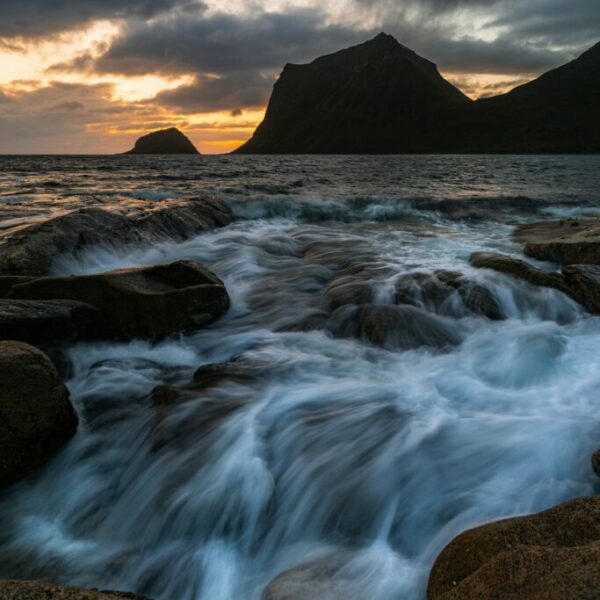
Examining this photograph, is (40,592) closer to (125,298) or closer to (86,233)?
(125,298)

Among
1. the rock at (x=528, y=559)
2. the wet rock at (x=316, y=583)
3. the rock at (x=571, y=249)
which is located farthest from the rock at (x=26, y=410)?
the rock at (x=571, y=249)

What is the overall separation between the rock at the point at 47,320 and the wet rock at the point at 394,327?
2816 mm

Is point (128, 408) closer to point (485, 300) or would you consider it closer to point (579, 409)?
point (579, 409)

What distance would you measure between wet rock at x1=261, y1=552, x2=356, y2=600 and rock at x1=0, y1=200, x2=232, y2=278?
589 centimetres

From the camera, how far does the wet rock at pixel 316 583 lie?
2.56 metres

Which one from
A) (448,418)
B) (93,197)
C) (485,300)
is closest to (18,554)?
(448,418)

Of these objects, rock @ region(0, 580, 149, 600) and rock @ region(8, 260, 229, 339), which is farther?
rock @ region(8, 260, 229, 339)

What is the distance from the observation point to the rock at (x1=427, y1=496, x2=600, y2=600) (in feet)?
5.83

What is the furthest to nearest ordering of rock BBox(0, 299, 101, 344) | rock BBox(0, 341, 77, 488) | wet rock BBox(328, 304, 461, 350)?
wet rock BBox(328, 304, 461, 350) < rock BBox(0, 299, 101, 344) < rock BBox(0, 341, 77, 488)

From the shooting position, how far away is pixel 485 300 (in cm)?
666

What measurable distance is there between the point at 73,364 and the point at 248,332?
2.02 m

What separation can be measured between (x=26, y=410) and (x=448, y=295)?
5205 mm

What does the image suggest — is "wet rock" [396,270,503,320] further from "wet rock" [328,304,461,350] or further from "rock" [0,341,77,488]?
"rock" [0,341,77,488]

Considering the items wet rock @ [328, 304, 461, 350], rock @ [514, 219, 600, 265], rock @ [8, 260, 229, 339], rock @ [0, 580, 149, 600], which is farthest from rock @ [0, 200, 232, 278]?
rock @ [514, 219, 600, 265]
